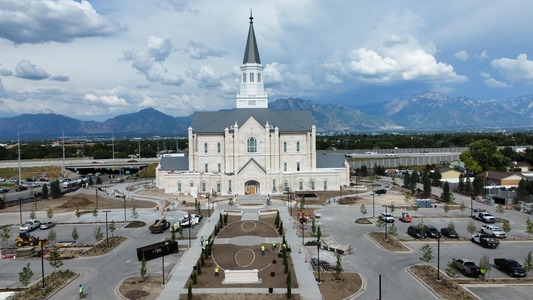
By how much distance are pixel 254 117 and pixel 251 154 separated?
21.7 ft

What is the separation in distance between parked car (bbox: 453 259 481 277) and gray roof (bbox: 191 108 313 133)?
46754 millimetres

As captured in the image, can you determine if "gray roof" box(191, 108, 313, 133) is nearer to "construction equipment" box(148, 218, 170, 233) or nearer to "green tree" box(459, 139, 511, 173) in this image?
"construction equipment" box(148, 218, 170, 233)

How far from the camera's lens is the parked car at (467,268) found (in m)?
34.2

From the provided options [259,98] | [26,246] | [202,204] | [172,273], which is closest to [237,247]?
[172,273]

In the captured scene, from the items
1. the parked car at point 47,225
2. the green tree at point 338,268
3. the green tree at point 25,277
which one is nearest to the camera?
the green tree at point 25,277

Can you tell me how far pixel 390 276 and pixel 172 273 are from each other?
56.8 feet

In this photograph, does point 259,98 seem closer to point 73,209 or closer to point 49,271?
point 73,209

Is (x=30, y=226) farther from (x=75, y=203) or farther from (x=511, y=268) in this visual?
(x=511, y=268)

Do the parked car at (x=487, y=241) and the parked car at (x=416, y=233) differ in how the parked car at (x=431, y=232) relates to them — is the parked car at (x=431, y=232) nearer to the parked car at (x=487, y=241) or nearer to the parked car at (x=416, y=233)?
the parked car at (x=416, y=233)

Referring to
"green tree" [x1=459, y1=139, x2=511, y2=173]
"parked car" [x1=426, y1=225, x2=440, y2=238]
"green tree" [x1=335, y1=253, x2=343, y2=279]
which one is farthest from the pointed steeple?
"green tree" [x1=335, y1=253, x2=343, y2=279]

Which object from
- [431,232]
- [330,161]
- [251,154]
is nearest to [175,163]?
[251,154]

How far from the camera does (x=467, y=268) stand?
34.5m

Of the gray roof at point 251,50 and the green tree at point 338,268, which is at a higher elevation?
the gray roof at point 251,50

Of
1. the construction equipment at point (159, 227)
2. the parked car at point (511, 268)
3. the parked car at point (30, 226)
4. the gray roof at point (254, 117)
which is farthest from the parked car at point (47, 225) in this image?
the parked car at point (511, 268)
